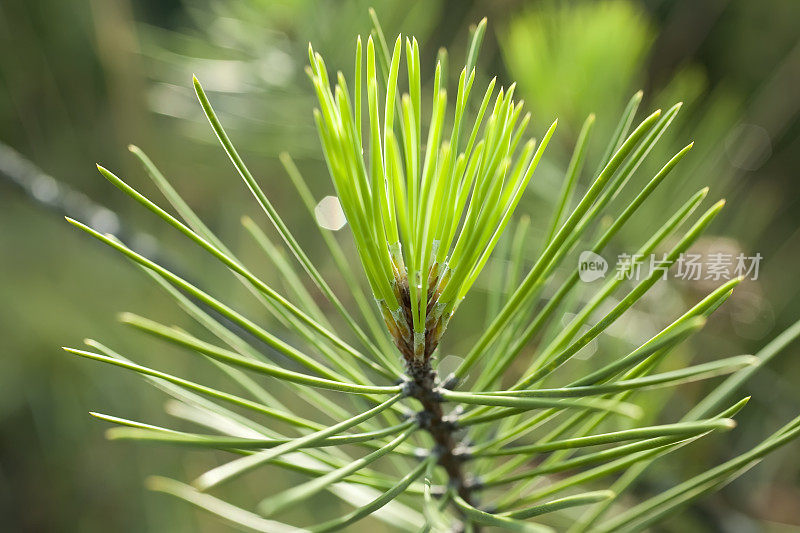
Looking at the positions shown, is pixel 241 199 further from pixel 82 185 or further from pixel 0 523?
pixel 0 523

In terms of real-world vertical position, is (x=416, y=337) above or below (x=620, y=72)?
below

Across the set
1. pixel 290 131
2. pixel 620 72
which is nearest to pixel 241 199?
pixel 290 131

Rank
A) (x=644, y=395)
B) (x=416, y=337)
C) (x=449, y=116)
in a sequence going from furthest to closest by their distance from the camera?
(x=449, y=116)
(x=644, y=395)
(x=416, y=337)

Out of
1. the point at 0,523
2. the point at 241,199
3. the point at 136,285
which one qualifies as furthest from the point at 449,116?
the point at 0,523

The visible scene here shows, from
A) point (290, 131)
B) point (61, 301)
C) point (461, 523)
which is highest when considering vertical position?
point (290, 131)

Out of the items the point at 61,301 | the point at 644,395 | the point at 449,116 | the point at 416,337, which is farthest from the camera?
the point at 61,301

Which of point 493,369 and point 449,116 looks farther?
point 449,116
